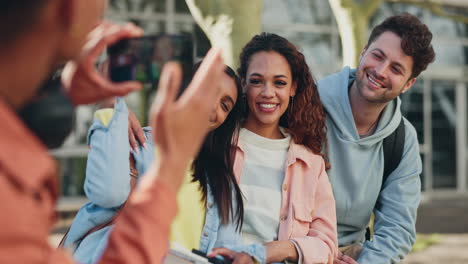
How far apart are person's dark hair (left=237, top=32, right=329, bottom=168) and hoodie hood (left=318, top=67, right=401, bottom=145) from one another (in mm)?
118

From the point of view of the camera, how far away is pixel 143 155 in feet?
7.55

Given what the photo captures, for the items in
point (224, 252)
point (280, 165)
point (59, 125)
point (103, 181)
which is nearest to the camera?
point (59, 125)

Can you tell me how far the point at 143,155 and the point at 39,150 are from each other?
1.35 metres

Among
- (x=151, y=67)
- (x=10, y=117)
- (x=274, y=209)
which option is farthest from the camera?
(x=274, y=209)

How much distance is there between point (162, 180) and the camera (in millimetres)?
1061

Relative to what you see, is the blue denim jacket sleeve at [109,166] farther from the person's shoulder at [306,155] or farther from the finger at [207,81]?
the finger at [207,81]

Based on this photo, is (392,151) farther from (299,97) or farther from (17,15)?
(17,15)

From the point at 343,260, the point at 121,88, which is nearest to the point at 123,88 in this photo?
the point at 121,88

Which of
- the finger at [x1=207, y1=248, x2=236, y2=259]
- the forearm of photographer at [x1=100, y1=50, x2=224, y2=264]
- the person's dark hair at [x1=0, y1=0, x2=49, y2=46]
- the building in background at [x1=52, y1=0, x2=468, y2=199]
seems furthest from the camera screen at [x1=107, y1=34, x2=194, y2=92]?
the building in background at [x1=52, y1=0, x2=468, y2=199]

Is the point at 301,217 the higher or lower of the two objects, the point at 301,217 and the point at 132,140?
the lower

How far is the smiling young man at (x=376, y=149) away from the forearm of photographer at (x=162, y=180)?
1.89 meters

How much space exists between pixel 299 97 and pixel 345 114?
290 mm

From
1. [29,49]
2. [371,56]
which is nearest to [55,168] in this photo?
[29,49]

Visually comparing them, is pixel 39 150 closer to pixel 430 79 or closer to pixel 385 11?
pixel 385 11
